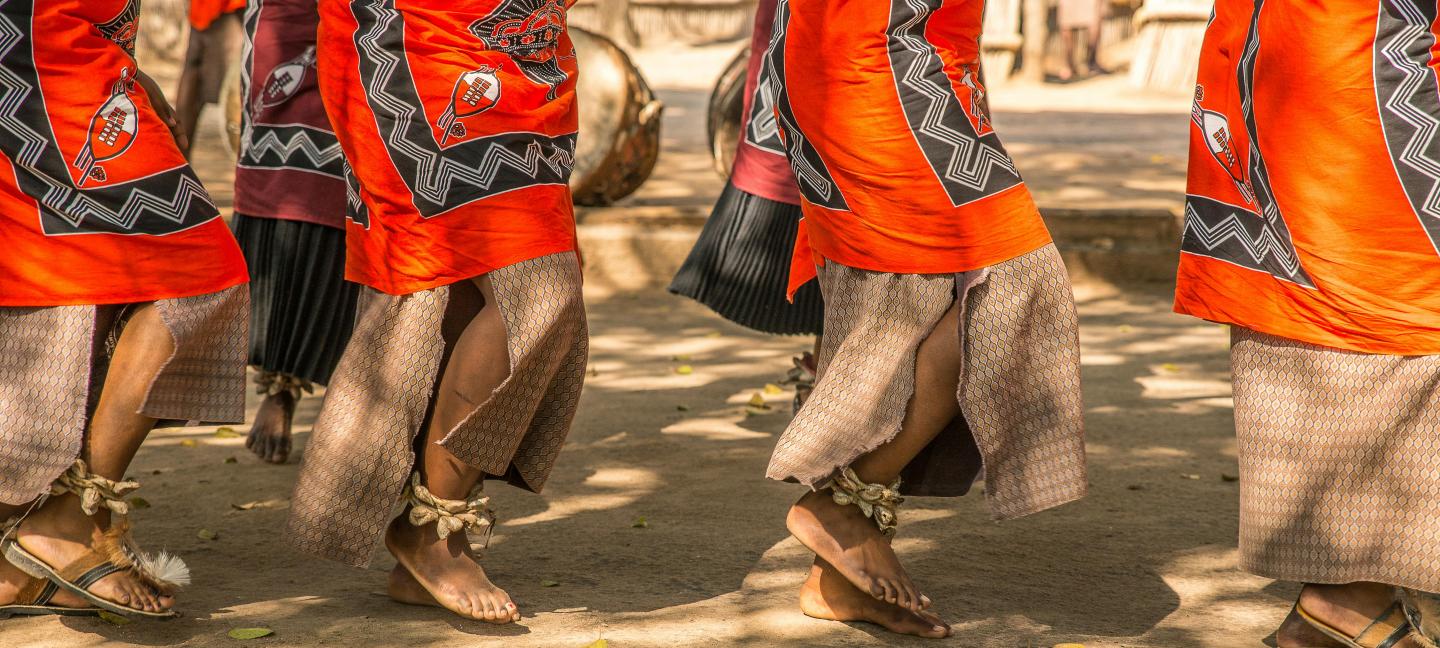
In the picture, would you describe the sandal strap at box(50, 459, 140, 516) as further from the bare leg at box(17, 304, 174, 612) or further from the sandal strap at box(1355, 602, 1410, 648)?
the sandal strap at box(1355, 602, 1410, 648)

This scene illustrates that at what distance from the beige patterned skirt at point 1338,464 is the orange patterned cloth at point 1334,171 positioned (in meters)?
0.05

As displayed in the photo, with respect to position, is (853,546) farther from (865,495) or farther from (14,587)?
(14,587)

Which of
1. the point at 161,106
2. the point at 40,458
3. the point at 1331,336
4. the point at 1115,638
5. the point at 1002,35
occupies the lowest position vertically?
the point at 1115,638

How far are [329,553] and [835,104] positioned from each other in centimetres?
127

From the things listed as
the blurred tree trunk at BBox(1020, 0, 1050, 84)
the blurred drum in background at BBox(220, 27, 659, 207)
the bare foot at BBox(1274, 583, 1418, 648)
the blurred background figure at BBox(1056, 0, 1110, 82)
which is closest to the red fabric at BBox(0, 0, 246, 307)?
the bare foot at BBox(1274, 583, 1418, 648)

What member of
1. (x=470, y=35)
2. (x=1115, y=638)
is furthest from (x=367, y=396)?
(x=1115, y=638)

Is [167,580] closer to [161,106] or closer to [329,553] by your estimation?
[329,553]

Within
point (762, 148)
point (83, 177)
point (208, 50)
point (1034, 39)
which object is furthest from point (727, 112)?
point (1034, 39)

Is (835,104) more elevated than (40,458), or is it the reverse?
(835,104)

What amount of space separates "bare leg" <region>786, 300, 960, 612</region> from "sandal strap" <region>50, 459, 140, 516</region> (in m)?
1.25

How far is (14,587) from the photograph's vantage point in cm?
285

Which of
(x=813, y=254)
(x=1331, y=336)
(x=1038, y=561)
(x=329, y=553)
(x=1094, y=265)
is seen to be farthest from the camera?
(x=1094, y=265)

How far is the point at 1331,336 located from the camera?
2711mm

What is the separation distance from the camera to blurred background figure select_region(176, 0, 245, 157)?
6160 millimetres
